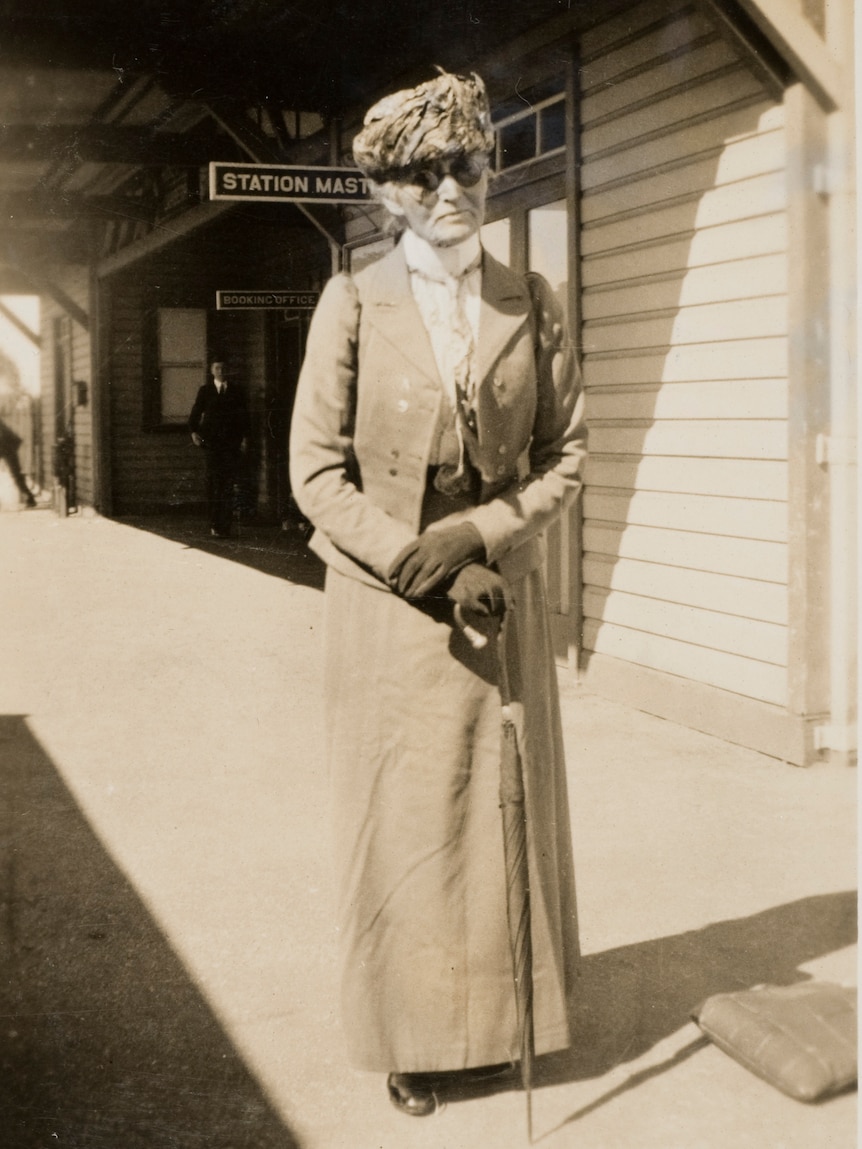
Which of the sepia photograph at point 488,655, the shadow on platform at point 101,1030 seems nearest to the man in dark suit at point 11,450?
the sepia photograph at point 488,655

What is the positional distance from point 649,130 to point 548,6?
3.72 ft

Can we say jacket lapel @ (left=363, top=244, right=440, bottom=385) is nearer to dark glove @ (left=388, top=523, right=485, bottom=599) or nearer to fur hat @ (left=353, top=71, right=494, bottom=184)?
fur hat @ (left=353, top=71, right=494, bottom=184)

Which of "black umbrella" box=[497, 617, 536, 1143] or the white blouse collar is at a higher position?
the white blouse collar

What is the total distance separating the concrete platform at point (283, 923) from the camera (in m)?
2.74

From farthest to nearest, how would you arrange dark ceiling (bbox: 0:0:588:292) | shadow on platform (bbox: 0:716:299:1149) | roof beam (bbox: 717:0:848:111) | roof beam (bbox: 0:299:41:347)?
1. roof beam (bbox: 0:299:41:347)
2. dark ceiling (bbox: 0:0:588:292)
3. roof beam (bbox: 717:0:848:111)
4. shadow on platform (bbox: 0:716:299:1149)

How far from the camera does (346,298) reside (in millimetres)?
2648

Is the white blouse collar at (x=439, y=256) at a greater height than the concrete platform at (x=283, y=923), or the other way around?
the white blouse collar at (x=439, y=256)

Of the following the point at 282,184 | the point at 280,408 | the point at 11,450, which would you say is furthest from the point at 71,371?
the point at 282,184

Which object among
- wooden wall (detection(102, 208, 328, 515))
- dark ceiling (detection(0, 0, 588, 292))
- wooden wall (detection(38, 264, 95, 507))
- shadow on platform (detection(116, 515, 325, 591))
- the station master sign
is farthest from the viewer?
wooden wall (detection(38, 264, 95, 507))

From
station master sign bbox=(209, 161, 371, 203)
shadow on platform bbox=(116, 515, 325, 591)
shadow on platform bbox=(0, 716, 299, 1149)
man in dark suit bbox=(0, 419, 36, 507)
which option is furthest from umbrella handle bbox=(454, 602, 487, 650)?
man in dark suit bbox=(0, 419, 36, 507)

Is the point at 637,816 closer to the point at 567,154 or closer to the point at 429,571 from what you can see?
the point at 429,571

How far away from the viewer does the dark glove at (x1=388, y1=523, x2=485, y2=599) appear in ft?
8.23

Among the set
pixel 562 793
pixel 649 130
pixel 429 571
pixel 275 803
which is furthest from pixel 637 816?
pixel 649 130

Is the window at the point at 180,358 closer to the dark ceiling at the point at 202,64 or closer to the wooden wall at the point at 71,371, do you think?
the wooden wall at the point at 71,371
